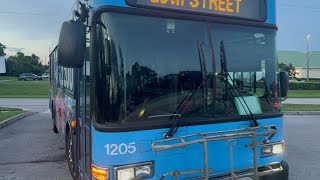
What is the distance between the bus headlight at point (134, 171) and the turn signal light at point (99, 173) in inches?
3.9

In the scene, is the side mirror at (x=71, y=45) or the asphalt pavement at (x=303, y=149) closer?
the side mirror at (x=71, y=45)

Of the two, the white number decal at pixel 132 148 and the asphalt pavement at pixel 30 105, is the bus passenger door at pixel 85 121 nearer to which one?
the white number decal at pixel 132 148

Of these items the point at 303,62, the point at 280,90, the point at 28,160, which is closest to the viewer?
→ the point at 280,90

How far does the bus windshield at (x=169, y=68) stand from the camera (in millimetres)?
3312

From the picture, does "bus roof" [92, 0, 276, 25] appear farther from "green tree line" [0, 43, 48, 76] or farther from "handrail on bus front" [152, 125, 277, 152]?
"green tree line" [0, 43, 48, 76]

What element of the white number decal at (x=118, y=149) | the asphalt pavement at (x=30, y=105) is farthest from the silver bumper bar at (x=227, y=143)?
the asphalt pavement at (x=30, y=105)

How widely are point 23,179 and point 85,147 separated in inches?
113

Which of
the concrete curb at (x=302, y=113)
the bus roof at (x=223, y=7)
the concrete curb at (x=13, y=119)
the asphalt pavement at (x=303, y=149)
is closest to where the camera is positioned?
the bus roof at (x=223, y=7)

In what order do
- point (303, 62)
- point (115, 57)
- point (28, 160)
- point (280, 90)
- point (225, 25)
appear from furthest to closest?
point (303, 62)
point (28, 160)
point (280, 90)
point (225, 25)
point (115, 57)

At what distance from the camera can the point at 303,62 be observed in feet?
274

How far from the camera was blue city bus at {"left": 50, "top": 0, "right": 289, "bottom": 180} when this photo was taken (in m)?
3.32

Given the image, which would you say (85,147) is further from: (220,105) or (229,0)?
(229,0)

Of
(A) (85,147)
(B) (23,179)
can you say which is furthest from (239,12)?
(B) (23,179)

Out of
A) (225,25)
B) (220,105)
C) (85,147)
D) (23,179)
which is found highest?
(225,25)
